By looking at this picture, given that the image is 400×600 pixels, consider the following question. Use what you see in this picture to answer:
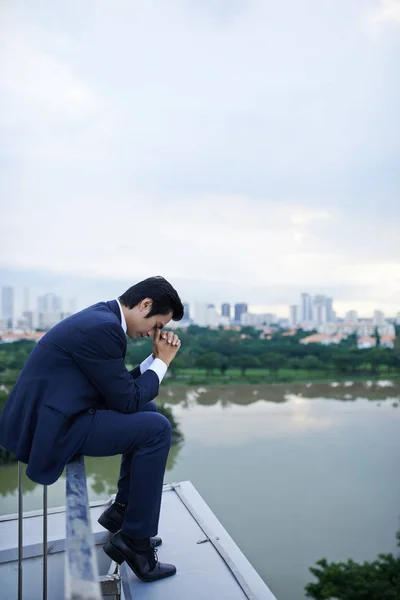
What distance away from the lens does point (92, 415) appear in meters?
0.89

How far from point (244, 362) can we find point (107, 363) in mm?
17754

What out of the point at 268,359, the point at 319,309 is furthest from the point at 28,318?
the point at 319,309

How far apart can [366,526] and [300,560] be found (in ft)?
8.13

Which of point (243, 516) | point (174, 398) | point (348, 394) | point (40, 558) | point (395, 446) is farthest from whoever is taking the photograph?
point (348, 394)

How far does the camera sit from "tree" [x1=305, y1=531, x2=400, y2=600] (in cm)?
518

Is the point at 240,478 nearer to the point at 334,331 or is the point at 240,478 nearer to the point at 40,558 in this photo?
the point at 40,558

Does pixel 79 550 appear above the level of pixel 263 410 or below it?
above

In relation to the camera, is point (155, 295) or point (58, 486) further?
point (58, 486)

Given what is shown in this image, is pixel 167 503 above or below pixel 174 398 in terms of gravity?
above

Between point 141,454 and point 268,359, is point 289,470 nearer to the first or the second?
point 268,359

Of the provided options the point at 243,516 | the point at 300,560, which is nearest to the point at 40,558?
the point at 300,560

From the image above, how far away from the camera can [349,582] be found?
17.9ft

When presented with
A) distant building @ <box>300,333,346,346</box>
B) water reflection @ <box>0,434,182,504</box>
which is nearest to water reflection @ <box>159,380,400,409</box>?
distant building @ <box>300,333,346,346</box>

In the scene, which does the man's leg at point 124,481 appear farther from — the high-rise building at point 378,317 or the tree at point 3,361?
the high-rise building at point 378,317
